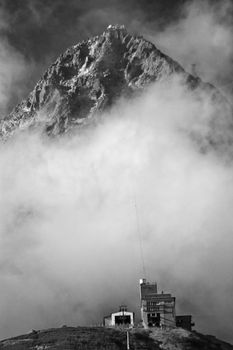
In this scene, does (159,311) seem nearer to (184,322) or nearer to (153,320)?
(153,320)

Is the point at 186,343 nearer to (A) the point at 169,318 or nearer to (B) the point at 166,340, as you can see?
(B) the point at 166,340

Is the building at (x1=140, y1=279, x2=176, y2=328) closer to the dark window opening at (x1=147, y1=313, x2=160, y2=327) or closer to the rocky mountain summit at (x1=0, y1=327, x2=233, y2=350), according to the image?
the dark window opening at (x1=147, y1=313, x2=160, y2=327)

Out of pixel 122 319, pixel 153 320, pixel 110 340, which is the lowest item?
pixel 110 340

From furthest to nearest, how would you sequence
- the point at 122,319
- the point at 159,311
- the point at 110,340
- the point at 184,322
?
the point at 184,322, the point at 122,319, the point at 159,311, the point at 110,340

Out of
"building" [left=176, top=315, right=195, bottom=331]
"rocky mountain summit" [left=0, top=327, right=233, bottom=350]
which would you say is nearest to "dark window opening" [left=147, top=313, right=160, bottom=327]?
"rocky mountain summit" [left=0, top=327, right=233, bottom=350]

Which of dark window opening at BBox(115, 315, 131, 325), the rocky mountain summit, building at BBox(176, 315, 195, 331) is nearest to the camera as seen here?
the rocky mountain summit

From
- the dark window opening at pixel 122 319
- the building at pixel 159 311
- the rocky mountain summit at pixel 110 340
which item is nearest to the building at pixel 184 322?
the building at pixel 159 311

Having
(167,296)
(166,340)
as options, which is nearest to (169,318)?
(167,296)

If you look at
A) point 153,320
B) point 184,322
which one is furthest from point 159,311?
point 184,322

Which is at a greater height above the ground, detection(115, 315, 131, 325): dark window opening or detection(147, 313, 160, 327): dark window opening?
detection(115, 315, 131, 325): dark window opening
